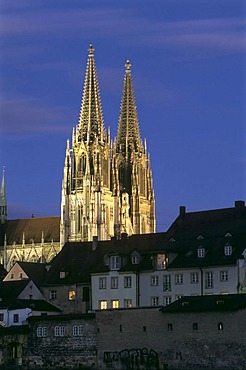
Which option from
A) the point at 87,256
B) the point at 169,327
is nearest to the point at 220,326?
the point at 169,327

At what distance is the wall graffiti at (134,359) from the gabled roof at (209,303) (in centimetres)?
368

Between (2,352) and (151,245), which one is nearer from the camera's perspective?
(2,352)

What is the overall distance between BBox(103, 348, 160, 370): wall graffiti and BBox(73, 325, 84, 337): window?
3.26 meters

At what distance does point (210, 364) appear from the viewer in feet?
283

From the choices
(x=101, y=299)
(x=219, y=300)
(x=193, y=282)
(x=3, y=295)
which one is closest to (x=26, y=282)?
(x=3, y=295)

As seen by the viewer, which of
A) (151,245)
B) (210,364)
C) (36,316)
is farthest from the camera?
(151,245)

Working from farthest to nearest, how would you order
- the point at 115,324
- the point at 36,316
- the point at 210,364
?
the point at 36,316 < the point at 115,324 < the point at 210,364

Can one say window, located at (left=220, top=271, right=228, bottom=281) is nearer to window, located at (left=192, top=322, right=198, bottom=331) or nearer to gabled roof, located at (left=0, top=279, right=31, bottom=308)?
window, located at (left=192, top=322, right=198, bottom=331)

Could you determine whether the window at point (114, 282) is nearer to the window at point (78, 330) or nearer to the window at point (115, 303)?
the window at point (115, 303)

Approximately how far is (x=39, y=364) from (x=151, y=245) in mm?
17832

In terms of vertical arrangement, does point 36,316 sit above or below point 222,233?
below

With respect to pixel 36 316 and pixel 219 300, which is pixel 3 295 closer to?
pixel 36 316

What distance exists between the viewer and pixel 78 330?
95.4 metres

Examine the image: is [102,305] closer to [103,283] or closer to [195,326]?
[103,283]
